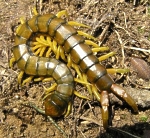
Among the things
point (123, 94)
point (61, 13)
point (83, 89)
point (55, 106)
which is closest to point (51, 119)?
point (55, 106)

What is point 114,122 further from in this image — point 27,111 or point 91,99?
point 27,111

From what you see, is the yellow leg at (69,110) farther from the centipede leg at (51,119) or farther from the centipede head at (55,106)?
the centipede leg at (51,119)

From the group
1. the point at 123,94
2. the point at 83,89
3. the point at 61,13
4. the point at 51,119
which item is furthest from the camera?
the point at 61,13

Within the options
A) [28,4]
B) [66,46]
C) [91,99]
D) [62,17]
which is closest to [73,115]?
[91,99]

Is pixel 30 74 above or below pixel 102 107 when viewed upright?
above

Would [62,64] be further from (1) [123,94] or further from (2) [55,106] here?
(1) [123,94]

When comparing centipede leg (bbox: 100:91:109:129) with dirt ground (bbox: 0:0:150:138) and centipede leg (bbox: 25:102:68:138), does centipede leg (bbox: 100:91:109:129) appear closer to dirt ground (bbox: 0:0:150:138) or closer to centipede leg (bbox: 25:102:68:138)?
dirt ground (bbox: 0:0:150:138)
